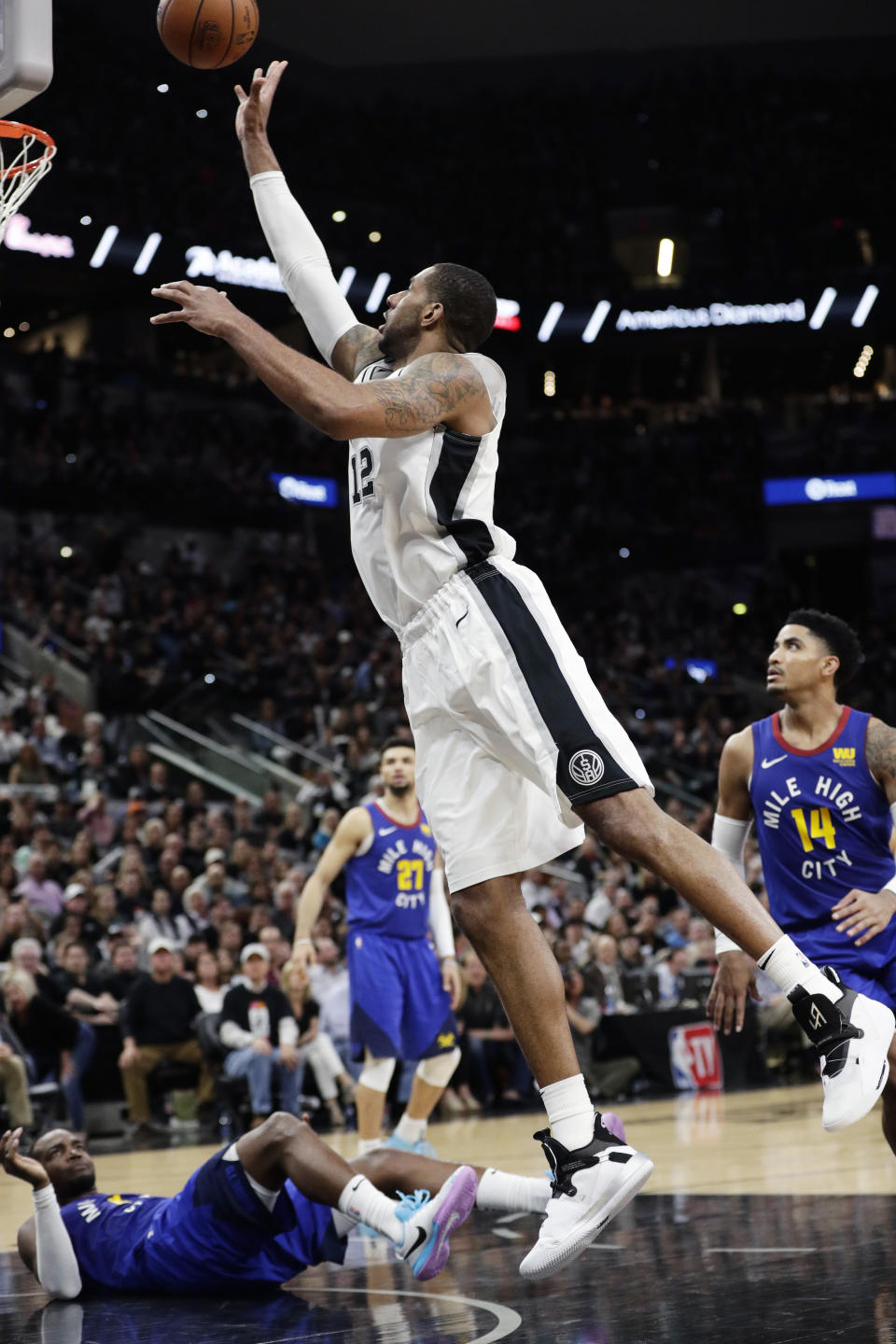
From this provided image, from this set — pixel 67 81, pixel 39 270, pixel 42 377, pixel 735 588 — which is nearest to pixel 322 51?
pixel 67 81

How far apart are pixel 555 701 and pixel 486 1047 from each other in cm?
907

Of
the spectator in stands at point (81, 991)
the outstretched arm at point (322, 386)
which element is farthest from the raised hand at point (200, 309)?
the spectator in stands at point (81, 991)

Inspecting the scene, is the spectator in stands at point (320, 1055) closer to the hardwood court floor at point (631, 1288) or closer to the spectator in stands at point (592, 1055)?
the spectator in stands at point (592, 1055)

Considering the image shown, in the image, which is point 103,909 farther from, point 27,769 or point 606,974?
point 606,974

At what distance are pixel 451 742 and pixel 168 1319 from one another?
2.12 m

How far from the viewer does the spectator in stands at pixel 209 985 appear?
1168 cm

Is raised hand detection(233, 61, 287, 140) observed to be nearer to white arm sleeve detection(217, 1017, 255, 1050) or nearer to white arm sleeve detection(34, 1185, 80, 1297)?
white arm sleeve detection(34, 1185, 80, 1297)

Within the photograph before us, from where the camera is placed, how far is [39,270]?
90.1 feet

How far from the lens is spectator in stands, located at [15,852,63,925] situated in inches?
513

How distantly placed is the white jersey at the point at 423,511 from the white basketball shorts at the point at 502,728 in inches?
2.7

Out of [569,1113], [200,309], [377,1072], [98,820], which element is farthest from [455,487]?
[98,820]

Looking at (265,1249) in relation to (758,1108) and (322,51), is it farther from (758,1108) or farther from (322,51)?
(322,51)

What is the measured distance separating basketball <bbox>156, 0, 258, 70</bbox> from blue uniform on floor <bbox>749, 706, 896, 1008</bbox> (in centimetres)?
310

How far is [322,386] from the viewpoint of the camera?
4.02 m
